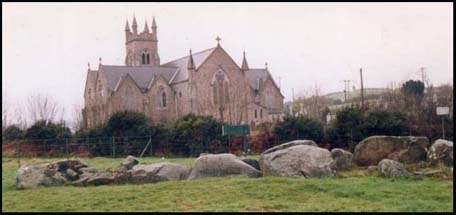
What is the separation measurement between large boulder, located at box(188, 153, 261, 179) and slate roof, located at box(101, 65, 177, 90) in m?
56.1

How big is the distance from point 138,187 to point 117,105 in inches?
2207

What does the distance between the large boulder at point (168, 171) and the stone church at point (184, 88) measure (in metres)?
49.0

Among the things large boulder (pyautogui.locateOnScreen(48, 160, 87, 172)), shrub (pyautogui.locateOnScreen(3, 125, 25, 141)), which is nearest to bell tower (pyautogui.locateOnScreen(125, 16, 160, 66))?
shrub (pyautogui.locateOnScreen(3, 125, 25, 141))

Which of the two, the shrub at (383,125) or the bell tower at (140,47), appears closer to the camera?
the shrub at (383,125)

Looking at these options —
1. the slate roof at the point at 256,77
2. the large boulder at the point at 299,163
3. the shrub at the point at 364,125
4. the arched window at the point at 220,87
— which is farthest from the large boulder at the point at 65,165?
the slate roof at the point at 256,77

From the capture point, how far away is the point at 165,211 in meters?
10.9

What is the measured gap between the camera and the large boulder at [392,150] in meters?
18.2

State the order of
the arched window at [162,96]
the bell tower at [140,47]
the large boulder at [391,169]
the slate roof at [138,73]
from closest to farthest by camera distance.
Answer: the large boulder at [391,169] → the slate roof at [138,73] → the arched window at [162,96] → the bell tower at [140,47]

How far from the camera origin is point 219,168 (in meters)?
16.4

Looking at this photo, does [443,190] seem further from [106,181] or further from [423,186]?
[106,181]

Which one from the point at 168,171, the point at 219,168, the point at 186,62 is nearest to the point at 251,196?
the point at 219,168

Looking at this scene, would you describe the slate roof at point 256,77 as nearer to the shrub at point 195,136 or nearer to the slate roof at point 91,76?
the slate roof at point 91,76

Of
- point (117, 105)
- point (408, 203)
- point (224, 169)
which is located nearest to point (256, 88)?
point (117, 105)

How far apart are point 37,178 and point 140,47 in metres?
78.6
